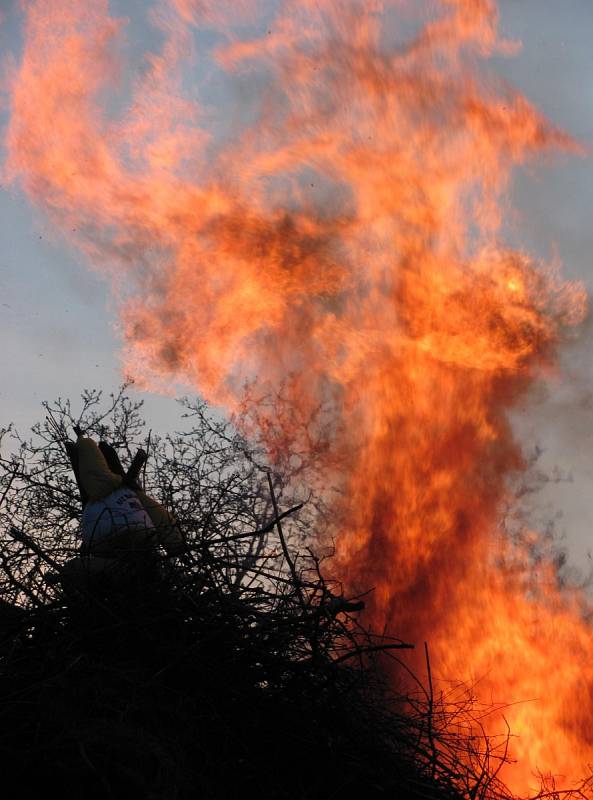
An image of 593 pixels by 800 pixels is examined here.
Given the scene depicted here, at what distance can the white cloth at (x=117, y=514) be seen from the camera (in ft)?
14.4

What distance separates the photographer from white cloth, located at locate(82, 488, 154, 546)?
4395mm

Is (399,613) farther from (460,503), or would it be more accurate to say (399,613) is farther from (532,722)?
(532,722)

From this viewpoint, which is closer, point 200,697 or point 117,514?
point 200,697

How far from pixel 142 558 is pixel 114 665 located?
0.62 m

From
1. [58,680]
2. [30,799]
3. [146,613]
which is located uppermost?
[146,613]

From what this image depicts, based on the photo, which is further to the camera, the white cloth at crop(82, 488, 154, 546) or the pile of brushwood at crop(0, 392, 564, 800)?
the white cloth at crop(82, 488, 154, 546)

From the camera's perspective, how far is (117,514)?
14.8ft

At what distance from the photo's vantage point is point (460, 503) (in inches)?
734

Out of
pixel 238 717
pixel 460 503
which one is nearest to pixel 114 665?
pixel 238 717

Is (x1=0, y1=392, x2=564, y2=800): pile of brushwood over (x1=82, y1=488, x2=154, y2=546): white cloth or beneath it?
beneath

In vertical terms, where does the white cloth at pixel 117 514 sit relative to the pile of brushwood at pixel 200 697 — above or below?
above

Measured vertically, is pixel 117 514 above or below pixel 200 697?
above

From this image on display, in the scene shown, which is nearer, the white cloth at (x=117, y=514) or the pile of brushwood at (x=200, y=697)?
the pile of brushwood at (x=200, y=697)

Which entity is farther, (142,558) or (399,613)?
(399,613)
